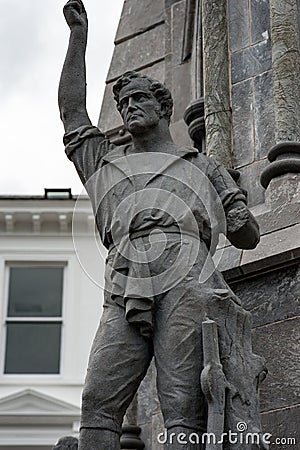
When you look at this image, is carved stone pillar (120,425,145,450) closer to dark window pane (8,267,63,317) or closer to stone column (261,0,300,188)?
stone column (261,0,300,188)

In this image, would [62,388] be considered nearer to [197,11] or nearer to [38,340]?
[38,340]

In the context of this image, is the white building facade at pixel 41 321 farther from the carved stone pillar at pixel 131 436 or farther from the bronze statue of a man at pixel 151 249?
the bronze statue of a man at pixel 151 249

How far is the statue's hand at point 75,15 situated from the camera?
Result: 697cm

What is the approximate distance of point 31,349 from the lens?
20.5m

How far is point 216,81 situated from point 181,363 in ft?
11.4

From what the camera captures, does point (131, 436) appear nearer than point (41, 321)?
Yes

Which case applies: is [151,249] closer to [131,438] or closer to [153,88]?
[153,88]

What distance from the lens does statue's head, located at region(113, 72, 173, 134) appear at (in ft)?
21.4

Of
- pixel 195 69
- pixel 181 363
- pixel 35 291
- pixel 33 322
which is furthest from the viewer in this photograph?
pixel 35 291

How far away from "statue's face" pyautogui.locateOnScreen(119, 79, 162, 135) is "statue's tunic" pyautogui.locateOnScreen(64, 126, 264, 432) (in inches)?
6.5

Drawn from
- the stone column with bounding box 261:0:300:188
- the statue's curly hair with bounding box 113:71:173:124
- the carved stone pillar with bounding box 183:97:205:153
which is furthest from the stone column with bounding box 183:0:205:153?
the statue's curly hair with bounding box 113:71:173:124

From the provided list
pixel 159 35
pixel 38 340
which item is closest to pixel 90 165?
pixel 159 35

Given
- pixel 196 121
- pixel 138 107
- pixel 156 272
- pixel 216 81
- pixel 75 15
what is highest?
pixel 216 81

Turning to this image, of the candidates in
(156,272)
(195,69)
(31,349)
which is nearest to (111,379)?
(156,272)
